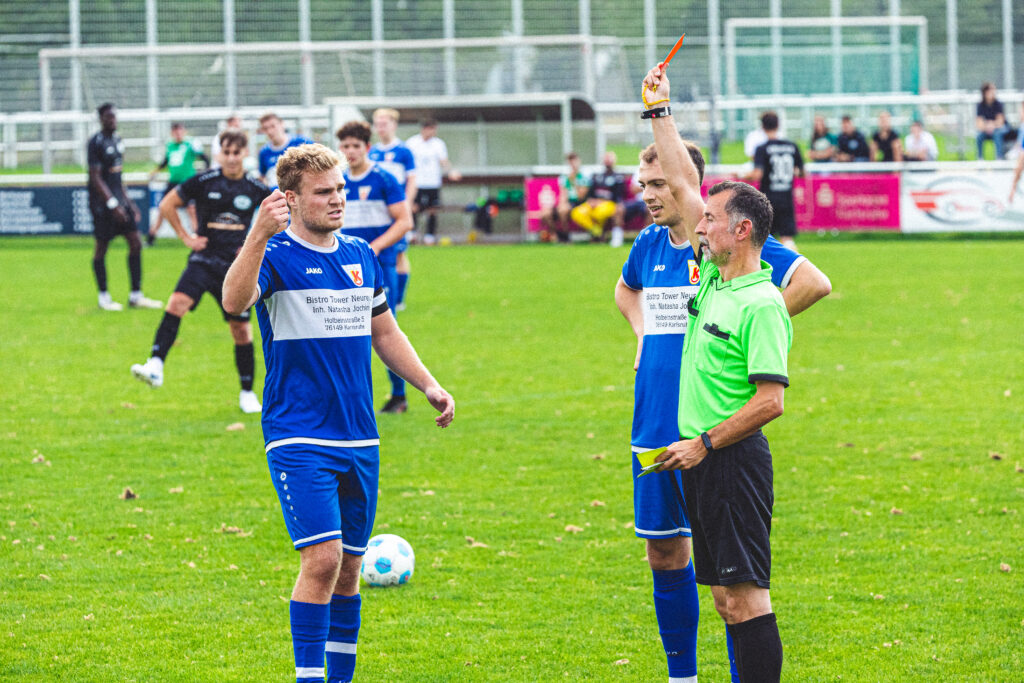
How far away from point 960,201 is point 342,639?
2386 centimetres

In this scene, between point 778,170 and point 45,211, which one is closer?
point 778,170

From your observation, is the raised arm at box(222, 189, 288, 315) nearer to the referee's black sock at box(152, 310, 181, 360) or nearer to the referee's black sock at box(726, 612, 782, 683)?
the referee's black sock at box(726, 612, 782, 683)

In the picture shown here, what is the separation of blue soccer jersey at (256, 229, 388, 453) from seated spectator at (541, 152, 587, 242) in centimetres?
2304

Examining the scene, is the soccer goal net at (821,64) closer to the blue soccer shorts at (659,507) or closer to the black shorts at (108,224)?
the black shorts at (108,224)

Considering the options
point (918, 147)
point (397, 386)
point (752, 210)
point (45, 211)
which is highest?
point (918, 147)

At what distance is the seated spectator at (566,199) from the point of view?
2761 centimetres

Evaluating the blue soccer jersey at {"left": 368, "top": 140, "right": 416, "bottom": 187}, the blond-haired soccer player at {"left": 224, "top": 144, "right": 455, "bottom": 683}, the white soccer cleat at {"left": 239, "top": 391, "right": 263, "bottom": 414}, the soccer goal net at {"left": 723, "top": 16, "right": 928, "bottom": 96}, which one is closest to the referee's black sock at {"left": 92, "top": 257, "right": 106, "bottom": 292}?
the blue soccer jersey at {"left": 368, "top": 140, "right": 416, "bottom": 187}

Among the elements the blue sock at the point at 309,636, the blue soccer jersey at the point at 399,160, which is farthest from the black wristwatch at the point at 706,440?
the blue soccer jersey at the point at 399,160

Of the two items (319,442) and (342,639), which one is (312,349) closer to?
(319,442)

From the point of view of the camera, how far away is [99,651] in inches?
216

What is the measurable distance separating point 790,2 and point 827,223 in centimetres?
1667

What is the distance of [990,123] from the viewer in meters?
29.1

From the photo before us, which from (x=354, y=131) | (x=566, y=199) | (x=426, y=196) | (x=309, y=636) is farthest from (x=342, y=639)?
(x=566, y=199)

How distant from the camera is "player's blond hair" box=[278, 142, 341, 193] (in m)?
4.73
